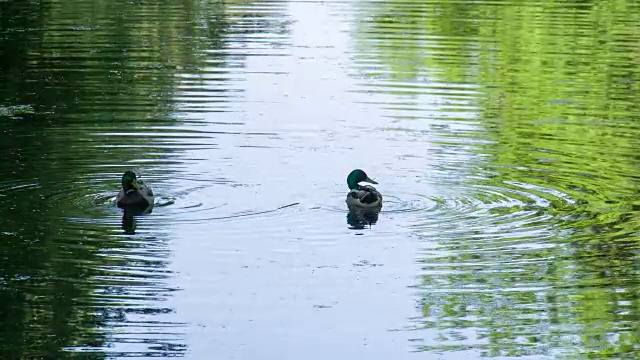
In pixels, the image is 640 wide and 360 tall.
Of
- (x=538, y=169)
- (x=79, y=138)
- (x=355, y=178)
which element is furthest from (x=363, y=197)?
(x=79, y=138)

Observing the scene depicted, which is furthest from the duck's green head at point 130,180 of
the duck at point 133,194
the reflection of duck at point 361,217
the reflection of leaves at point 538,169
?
the reflection of leaves at point 538,169

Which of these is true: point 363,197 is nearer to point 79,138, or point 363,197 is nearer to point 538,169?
point 538,169

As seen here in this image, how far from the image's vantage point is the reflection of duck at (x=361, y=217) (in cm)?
1430

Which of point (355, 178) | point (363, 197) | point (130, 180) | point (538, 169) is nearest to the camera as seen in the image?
point (130, 180)

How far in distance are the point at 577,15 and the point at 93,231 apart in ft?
76.1

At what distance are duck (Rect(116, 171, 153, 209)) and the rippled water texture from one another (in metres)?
0.21

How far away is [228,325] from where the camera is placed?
1088cm

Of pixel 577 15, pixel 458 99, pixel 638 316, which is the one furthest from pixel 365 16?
pixel 638 316

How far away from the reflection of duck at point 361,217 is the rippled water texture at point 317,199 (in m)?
0.06

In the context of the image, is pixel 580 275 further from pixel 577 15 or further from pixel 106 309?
pixel 577 15

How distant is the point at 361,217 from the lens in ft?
47.6

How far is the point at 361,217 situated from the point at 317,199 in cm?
91

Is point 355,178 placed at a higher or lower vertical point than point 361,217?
higher

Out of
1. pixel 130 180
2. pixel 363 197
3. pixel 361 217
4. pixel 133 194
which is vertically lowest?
pixel 361 217
